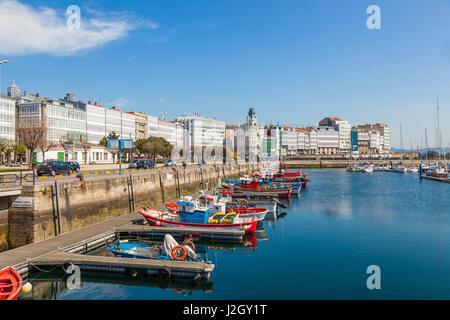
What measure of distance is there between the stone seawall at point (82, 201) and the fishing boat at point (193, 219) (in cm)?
385

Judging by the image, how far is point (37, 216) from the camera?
74.0 feet

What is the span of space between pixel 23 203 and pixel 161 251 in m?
9.27

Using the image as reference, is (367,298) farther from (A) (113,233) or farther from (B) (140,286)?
(A) (113,233)

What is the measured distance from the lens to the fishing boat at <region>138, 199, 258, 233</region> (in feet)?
93.8

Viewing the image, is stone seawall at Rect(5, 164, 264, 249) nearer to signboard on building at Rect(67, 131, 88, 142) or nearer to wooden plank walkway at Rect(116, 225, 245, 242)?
wooden plank walkway at Rect(116, 225, 245, 242)

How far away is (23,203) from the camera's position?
22.5 metres

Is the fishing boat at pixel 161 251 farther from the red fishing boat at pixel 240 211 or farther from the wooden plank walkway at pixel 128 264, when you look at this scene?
the red fishing boat at pixel 240 211

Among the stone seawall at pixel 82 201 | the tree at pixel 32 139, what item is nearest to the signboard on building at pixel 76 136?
the tree at pixel 32 139

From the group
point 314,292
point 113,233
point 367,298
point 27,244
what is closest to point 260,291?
point 314,292

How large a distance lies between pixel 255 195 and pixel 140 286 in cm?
3682

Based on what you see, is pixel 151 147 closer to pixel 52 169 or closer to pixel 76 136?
pixel 76 136

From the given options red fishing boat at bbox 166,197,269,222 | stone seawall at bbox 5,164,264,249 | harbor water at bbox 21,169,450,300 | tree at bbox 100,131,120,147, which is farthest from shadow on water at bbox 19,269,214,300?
tree at bbox 100,131,120,147

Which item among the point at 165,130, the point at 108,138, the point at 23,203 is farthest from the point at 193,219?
the point at 165,130

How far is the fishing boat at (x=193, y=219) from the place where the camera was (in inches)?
1125
